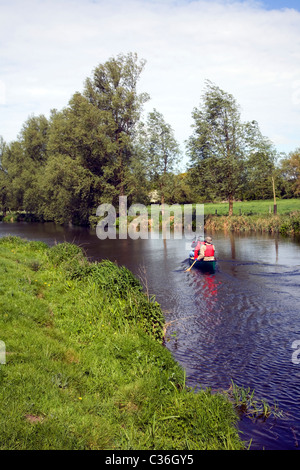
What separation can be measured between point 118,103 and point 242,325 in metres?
38.1

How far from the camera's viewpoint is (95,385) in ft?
22.6

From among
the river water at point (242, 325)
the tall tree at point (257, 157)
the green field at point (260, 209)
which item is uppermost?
the tall tree at point (257, 157)

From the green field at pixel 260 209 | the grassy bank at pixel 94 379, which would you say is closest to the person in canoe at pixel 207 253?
the grassy bank at pixel 94 379

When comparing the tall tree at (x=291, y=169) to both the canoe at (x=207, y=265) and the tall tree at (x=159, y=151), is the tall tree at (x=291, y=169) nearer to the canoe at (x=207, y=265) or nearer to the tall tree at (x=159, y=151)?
the tall tree at (x=159, y=151)

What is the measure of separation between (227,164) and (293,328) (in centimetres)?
3493

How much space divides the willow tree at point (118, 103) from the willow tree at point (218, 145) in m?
7.35

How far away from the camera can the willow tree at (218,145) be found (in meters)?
45.1

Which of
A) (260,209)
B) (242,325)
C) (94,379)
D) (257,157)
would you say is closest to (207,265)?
(242,325)

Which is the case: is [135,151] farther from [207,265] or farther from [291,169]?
[291,169]

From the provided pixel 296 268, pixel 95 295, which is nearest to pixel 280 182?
pixel 296 268

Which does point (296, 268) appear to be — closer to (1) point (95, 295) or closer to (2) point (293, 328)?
(2) point (293, 328)

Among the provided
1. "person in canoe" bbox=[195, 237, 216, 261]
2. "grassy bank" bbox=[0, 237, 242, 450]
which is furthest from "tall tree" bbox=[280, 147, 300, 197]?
"grassy bank" bbox=[0, 237, 242, 450]

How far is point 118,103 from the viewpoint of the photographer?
45312mm

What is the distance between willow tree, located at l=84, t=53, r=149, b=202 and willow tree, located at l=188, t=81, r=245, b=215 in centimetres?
735
